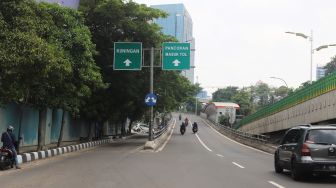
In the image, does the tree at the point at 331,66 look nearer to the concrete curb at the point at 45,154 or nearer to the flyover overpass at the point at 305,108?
the flyover overpass at the point at 305,108

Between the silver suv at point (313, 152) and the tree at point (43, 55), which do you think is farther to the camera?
the tree at point (43, 55)

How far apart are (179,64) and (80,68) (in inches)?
359

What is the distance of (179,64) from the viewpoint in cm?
3412

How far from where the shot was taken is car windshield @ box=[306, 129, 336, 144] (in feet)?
46.6

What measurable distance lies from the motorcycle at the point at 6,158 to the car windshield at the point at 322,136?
9.67 meters

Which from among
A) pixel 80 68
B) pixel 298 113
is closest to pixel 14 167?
pixel 80 68

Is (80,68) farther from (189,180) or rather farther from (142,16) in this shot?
(189,180)

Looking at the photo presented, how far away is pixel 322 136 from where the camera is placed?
14289 mm

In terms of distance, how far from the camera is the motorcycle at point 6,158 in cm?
1720

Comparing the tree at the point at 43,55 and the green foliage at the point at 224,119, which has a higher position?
the tree at the point at 43,55

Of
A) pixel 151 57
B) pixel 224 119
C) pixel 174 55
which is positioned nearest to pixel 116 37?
pixel 174 55

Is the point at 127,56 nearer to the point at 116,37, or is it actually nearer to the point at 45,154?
the point at 116,37

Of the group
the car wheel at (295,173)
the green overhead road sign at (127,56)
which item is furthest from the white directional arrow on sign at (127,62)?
the car wheel at (295,173)

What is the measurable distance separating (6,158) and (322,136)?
398 inches
